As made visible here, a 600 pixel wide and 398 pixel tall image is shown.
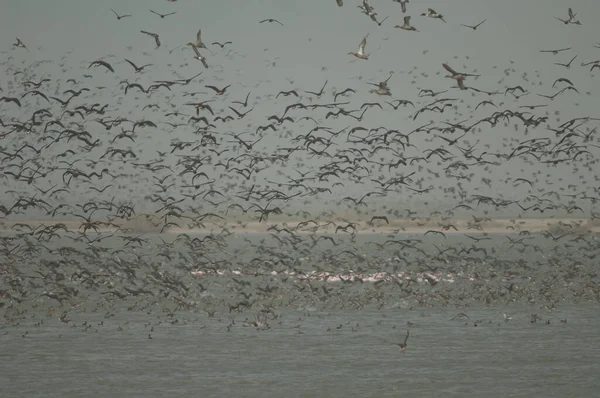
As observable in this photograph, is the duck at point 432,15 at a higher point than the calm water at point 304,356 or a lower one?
higher

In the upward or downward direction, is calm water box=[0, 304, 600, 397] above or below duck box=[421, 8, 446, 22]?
below

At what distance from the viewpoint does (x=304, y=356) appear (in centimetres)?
4159

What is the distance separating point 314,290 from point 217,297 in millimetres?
6671

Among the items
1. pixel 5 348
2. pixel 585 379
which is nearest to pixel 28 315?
pixel 5 348

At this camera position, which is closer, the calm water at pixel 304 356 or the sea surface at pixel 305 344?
the calm water at pixel 304 356

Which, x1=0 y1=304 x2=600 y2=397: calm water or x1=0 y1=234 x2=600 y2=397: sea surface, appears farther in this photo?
x1=0 y1=234 x2=600 y2=397: sea surface

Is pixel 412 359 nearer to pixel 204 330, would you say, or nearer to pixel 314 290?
pixel 204 330

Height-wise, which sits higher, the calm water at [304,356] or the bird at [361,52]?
the bird at [361,52]

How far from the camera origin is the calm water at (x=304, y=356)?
35875 mm

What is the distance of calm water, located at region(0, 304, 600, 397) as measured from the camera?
3588 centimetres

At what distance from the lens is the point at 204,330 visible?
156ft

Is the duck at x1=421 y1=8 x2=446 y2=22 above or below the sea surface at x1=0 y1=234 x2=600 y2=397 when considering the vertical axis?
above

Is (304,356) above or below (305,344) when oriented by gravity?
below

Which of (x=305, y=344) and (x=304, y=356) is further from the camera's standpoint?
(x=305, y=344)
